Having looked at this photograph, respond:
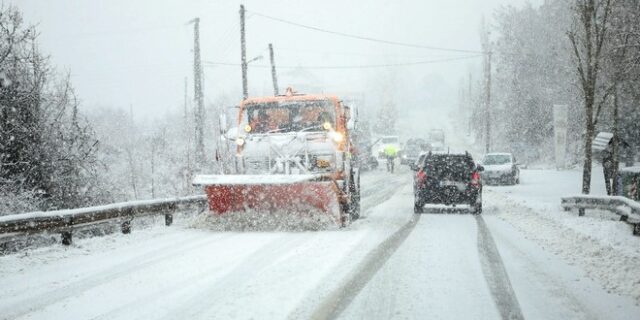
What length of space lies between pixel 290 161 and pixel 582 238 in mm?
5642

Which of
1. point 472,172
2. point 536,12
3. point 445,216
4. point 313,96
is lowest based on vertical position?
point 445,216

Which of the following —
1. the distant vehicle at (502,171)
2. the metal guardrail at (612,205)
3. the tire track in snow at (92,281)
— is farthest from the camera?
the distant vehicle at (502,171)

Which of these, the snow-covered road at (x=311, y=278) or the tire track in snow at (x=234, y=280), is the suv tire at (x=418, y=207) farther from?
the tire track in snow at (x=234, y=280)

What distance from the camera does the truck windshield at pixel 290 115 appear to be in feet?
40.5

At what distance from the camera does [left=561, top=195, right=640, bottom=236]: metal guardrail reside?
35.8 feet

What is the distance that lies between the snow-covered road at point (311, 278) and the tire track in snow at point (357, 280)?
0.06 ft

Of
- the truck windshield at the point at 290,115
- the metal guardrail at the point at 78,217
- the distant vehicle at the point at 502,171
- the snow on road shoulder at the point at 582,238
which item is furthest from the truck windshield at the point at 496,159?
the metal guardrail at the point at 78,217

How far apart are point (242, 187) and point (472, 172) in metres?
6.68

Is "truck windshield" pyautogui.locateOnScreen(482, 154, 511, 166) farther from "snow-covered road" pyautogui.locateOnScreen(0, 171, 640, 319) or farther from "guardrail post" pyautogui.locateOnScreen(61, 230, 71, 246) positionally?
"guardrail post" pyautogui.locateOnScreen(61, 230, 71, 246)

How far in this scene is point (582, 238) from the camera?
10172 millimetres

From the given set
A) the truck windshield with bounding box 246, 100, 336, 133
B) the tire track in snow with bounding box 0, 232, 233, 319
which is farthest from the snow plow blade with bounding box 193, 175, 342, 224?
the truck windshield with bounding box 246, 100, 336, 133

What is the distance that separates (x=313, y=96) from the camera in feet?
41.2

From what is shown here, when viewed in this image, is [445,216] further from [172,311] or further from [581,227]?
[172,311]

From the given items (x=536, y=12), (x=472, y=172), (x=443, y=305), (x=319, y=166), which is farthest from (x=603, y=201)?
(x=536, y=12)
